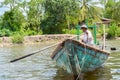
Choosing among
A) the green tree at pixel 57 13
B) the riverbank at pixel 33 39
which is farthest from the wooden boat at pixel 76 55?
the green tree at pixel 57 13

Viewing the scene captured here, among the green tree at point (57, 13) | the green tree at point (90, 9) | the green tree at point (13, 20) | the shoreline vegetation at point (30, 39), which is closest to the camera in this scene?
the shoreline vegetation at point (30, 39)

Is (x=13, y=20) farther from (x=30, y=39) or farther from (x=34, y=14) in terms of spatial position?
(x=30, y=39)

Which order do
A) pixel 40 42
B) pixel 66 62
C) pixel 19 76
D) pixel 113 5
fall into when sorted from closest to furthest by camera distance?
pixel 66 62
pixel 19 76
pixel 40 42
pixel 113 5

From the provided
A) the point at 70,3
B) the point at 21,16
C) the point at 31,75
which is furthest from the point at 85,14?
the point at 31,75

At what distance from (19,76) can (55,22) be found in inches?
1274

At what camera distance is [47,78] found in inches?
508

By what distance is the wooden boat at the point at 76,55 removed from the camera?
11539mm

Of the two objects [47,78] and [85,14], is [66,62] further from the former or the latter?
[85,14]

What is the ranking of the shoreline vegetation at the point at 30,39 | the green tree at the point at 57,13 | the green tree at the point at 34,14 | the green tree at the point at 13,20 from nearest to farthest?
the shoreline vegetation at the point at 30,39
the green tree at the point at 13,20
the green tree at the point at 34,14
the green tree at the point at 57,13

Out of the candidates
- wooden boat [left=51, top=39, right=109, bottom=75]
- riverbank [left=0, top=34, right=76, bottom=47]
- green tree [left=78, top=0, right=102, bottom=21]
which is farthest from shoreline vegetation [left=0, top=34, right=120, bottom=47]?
wooden boat [left=51, top=39, right=109, bottom=75]

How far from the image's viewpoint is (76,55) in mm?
11656

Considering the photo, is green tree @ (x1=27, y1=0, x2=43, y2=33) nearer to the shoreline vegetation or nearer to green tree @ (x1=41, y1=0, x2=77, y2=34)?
green tree @ (x1=41, y1=0, x2=77, y2=34)

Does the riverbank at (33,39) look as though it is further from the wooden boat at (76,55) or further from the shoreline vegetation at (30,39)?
the wooden boat at (76,55)

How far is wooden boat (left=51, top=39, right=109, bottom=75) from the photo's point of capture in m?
11.5
